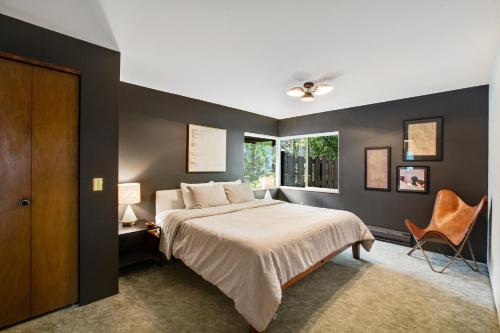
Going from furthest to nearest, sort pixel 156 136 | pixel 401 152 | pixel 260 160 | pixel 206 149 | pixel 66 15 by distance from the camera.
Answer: pixel 260 160, pixel 206 149, pixel 401 152, pixel 156 136, pixel 66 15

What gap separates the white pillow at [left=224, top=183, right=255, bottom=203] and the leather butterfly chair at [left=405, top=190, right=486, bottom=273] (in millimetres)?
2361

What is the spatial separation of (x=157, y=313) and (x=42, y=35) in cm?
256

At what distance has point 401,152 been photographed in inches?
153

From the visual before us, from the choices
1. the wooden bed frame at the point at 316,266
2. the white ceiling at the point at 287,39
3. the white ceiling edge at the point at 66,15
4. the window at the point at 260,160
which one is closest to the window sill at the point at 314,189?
the window at the point at 260,160

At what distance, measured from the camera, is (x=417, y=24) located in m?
1.90

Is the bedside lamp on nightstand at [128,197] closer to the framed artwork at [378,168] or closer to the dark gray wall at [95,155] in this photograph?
the dark gray wall at [95,155]

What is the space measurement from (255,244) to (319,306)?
3.00 feet

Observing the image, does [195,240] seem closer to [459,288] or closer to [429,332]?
[429,332]

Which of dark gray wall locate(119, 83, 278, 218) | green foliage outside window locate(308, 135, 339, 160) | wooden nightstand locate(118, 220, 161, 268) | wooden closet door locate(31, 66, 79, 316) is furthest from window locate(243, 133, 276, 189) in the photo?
wooden closet door locate(31, 66, 79, 316)

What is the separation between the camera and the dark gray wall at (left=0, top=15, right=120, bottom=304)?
6.93ft

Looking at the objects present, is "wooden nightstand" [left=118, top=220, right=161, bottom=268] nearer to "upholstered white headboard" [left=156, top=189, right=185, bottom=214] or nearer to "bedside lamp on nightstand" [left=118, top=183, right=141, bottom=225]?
"bedside lamp on nightstand" [left=118, top=183, right=141, bottom=225]

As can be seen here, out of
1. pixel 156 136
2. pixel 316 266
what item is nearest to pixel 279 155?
pixel 156 136

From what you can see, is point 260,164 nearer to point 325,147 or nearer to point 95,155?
point 325,147

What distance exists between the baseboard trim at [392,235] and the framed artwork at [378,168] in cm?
70
